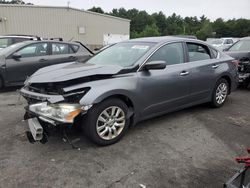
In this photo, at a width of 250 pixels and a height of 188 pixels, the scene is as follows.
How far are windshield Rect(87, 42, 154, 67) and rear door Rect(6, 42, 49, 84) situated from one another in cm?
314

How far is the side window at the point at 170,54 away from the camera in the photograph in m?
4.31

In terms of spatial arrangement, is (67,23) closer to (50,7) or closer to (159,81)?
(50,7)

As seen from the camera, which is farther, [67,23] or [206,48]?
[67,23]

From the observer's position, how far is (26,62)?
7184mm

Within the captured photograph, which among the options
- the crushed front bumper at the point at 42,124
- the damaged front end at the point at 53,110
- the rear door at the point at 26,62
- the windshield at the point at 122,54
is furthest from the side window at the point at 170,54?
the rear door at the point at 26,62

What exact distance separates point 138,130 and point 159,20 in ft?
296

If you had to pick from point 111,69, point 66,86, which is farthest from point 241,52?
point 66,86

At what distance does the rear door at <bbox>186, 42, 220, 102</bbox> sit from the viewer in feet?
15.8

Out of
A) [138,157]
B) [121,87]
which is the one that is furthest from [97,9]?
[138,157]

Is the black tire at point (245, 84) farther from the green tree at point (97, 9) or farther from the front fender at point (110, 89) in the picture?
the green tree at point (97, 9)

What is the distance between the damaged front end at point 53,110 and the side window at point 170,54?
1.50 metres

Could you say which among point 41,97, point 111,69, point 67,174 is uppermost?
point 111,69

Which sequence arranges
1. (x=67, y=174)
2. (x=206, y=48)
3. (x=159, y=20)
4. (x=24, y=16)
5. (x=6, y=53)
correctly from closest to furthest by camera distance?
1. (x=67, y=174)
2. (x=206, y=48)
3. (x=6, y=53)
4. (x=24, y=16)
5. (x=159, y=20)

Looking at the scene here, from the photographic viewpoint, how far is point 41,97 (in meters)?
3.42
